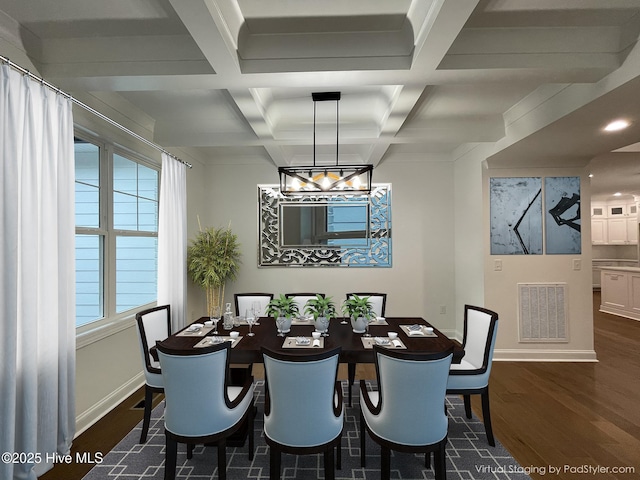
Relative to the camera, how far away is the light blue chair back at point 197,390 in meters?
1.83

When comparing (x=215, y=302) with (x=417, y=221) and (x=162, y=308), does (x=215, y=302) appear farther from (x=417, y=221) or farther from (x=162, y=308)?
(x=417, y=221)

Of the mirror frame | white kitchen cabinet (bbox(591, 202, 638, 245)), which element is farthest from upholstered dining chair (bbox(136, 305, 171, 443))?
white kitchen cabinet (bbox(591, 202, 638, 245))

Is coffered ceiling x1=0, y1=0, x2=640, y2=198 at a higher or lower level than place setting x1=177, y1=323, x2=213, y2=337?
higher

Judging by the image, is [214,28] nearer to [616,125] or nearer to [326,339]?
[326,339]

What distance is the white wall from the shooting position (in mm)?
5129

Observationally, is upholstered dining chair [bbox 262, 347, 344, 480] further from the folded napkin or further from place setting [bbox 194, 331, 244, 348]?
the folded napkin

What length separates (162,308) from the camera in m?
2.99

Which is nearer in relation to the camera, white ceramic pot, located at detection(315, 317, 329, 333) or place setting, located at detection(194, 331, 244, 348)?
place setting, located at detection(194, 331, 244, 348)

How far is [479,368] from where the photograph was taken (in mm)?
2562

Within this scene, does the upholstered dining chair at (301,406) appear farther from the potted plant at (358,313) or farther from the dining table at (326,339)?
the potted plant at (358,313)

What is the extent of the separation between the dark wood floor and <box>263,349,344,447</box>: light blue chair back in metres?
1.42

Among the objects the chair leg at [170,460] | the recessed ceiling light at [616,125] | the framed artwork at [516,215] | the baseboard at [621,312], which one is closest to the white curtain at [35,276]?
the chair leg at [170,460]

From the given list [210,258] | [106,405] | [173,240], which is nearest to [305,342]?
[106,405]

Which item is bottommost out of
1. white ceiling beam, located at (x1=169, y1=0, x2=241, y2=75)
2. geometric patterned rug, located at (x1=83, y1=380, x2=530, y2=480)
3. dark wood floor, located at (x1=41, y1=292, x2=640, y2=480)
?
dark wood floor, located at (x1=41, y1=292, x2=640, y2=480)
